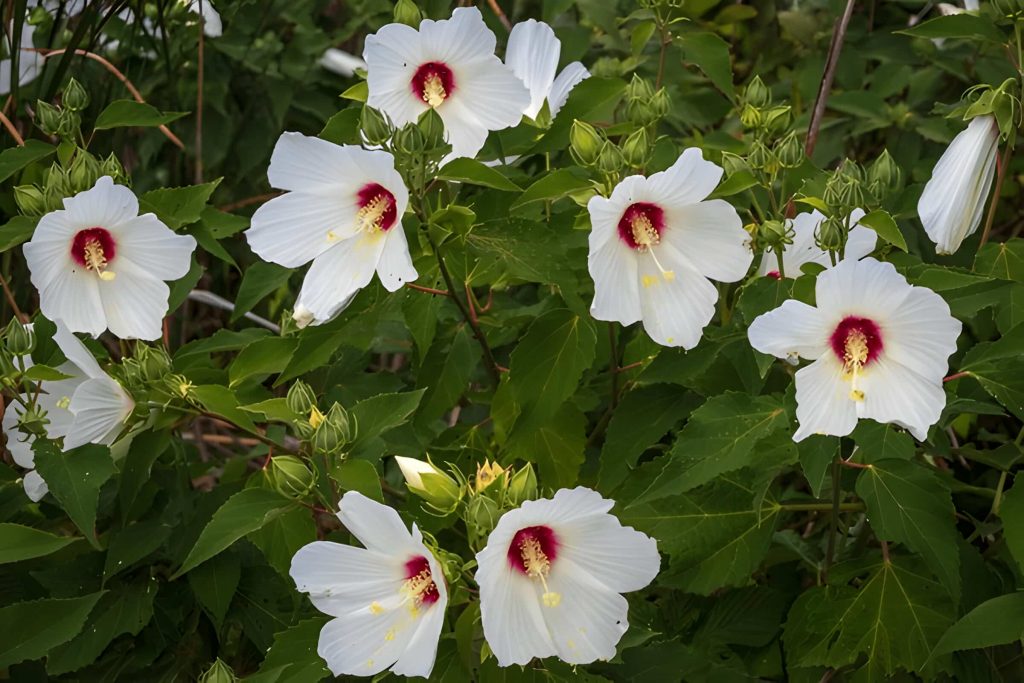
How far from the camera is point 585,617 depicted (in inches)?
50.0

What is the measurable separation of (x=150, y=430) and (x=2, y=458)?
0.96ft

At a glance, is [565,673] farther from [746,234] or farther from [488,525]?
[746,234]

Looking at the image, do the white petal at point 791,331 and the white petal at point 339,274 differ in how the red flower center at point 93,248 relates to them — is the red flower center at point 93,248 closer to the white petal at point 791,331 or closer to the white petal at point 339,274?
the white petal at point 339,274

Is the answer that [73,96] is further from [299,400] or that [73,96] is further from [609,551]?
[609,551]

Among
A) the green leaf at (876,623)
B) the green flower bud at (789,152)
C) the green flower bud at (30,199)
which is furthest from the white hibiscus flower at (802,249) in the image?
the green flower bud at (30,199)

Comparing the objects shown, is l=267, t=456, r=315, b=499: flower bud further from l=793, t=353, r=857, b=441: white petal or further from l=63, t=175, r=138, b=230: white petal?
l=793, t=353, r=857, b=441: white petal

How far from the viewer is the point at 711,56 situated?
180 cm

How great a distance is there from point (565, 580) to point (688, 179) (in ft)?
1.43

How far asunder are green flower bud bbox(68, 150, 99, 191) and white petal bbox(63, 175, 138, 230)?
0.03 metres

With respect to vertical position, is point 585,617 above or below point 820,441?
below

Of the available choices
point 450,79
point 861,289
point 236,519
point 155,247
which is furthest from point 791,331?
point 155,247

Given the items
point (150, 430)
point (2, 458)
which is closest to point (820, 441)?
point (150, 430)

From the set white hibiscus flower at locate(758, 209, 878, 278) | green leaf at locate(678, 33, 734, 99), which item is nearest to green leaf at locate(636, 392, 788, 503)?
white hibiscus flower at locate(758, 209, 878, 278)

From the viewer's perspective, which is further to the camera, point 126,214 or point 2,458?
point 2,458
